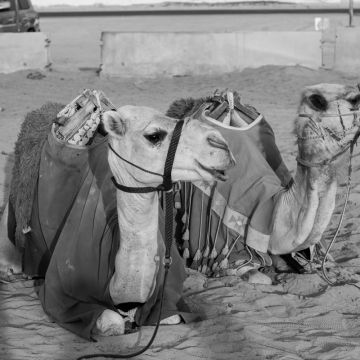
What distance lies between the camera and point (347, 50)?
614 inches

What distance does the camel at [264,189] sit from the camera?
4.82m

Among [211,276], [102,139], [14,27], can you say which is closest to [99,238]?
[102,139]

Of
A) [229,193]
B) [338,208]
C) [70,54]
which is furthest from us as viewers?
[70,54]

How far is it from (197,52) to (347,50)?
107 inches

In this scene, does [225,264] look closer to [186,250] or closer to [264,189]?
[186,250]

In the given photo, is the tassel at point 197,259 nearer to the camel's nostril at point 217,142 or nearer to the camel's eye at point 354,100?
the camel's eye at point 354,100

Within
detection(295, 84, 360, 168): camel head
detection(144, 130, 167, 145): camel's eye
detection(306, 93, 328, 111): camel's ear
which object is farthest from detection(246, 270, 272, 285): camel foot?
detection(144, 130, 167, 145): camel's eye

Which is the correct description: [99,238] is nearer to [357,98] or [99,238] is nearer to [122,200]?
[122,200]

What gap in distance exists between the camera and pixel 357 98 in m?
4.81

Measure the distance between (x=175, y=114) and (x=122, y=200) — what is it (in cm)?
214

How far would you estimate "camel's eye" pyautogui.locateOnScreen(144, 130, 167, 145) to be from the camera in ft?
13.5

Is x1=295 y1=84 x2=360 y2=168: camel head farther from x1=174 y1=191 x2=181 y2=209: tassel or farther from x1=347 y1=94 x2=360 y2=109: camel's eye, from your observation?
x1=174 y1=191 x2=181 y2=209: tassel

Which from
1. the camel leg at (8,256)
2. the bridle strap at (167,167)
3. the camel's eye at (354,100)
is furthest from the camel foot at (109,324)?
the camel's eye at (354,100)

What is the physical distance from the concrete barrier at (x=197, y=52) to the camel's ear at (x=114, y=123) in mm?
11777
